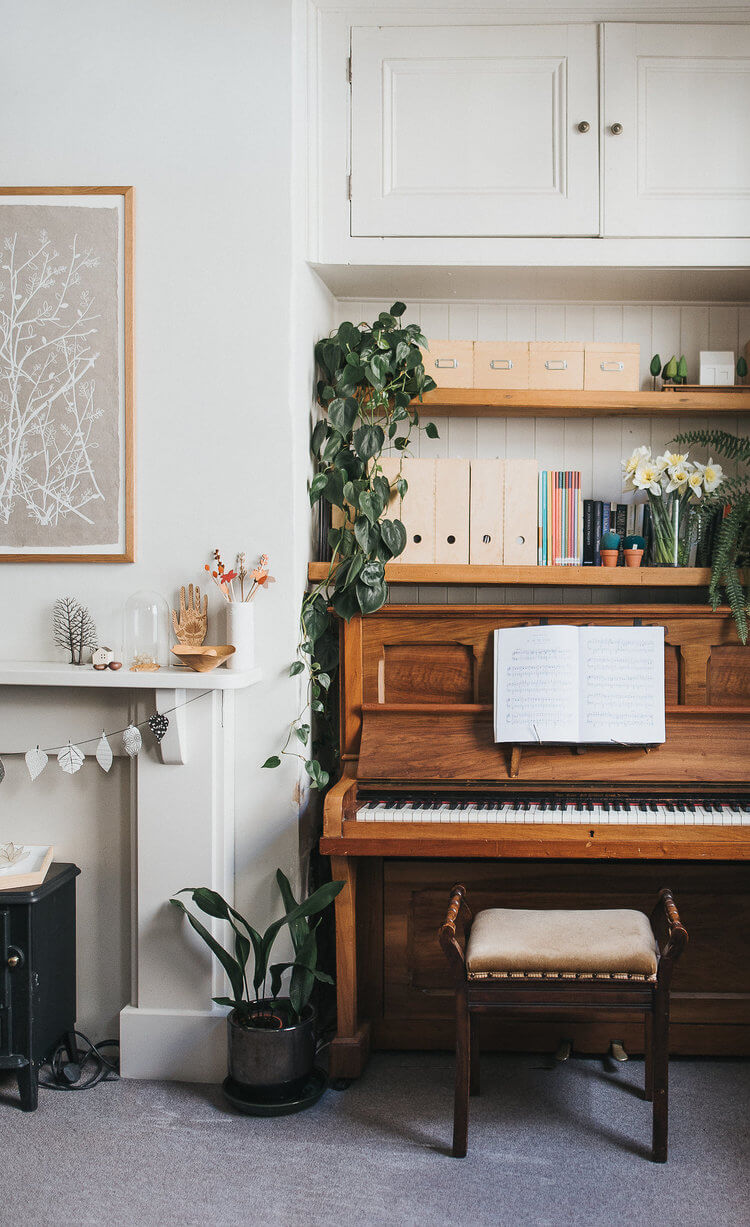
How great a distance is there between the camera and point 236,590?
270 cm

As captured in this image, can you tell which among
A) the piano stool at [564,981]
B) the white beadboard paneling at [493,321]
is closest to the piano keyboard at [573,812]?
the piano stool at [564,981]

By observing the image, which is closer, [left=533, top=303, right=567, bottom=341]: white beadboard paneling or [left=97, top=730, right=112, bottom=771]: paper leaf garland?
[left=97, top=730, right=112, bottom=771]: paper leaf garland

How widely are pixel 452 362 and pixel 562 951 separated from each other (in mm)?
1713

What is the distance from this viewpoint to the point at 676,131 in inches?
110

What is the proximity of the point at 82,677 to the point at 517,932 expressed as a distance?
1255 millimetres

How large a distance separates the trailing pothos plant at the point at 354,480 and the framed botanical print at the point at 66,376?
0.57 m

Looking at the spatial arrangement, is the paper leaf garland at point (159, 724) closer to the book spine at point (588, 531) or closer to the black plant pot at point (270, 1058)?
the black plant pot at point (270, 1058)

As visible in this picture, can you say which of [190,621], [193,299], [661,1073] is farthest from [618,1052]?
[193,299]

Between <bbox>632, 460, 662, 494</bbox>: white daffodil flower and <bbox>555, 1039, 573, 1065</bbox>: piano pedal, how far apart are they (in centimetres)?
158

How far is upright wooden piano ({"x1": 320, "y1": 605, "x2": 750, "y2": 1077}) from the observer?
2.59m

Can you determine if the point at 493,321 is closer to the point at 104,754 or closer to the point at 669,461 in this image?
the point at 669,461

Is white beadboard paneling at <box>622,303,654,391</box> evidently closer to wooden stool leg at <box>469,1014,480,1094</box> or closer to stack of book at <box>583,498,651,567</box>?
stack of book at <box>583,498,651,567</box>

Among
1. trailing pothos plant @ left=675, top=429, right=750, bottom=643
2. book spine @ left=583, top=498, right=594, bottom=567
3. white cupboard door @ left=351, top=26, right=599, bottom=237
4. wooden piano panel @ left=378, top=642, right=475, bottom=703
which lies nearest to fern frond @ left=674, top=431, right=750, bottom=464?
trailing pothos plant @ left=675, top=429, right=750, bottom=643

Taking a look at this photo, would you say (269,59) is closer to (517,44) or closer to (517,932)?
(517,44)
